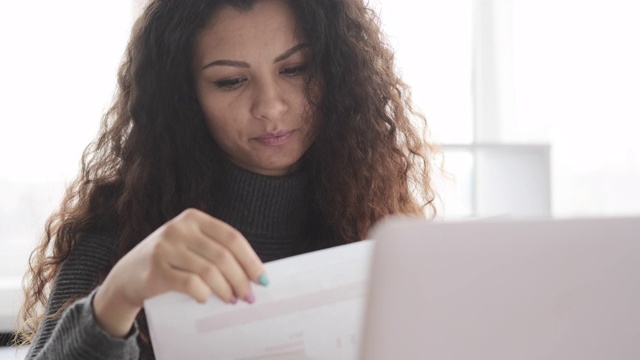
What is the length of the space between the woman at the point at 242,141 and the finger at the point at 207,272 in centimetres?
45

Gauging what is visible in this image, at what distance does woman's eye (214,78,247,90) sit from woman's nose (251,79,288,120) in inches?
1.4

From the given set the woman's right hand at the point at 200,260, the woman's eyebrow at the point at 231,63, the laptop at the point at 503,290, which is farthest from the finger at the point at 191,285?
the woman's eyebrow at the point at 231,63

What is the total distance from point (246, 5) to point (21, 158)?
1.49 metres

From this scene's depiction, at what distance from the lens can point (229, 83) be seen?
4.73 ft

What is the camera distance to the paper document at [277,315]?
3.02 ft

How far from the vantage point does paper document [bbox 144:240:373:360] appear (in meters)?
0.92

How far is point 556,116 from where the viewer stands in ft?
9.45

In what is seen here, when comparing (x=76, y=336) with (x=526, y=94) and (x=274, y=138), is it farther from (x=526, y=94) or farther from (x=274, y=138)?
(x=526, y=94)

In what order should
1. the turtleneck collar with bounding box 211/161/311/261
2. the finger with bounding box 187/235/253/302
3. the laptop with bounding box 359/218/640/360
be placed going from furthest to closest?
the turtleneck collar with bounding box 211/161/311/261
the finger with bounding box 187/235/253/302
the laptop with bounding box 359/218/640/360

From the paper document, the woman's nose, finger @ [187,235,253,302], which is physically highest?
the woman's nose

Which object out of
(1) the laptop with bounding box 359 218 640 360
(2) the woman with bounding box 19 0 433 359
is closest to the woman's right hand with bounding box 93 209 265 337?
(1) the laptop with bounding box 359 218 640 360

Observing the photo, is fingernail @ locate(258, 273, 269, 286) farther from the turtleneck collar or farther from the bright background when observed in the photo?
the bright background

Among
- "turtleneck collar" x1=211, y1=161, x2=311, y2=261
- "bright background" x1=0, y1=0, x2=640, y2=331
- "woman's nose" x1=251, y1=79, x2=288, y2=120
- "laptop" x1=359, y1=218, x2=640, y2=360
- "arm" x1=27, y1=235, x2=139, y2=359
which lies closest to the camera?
"laptop" x1=359, y1=218, x2=640, y2=360

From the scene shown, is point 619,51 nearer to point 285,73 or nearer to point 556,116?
point 556,116
